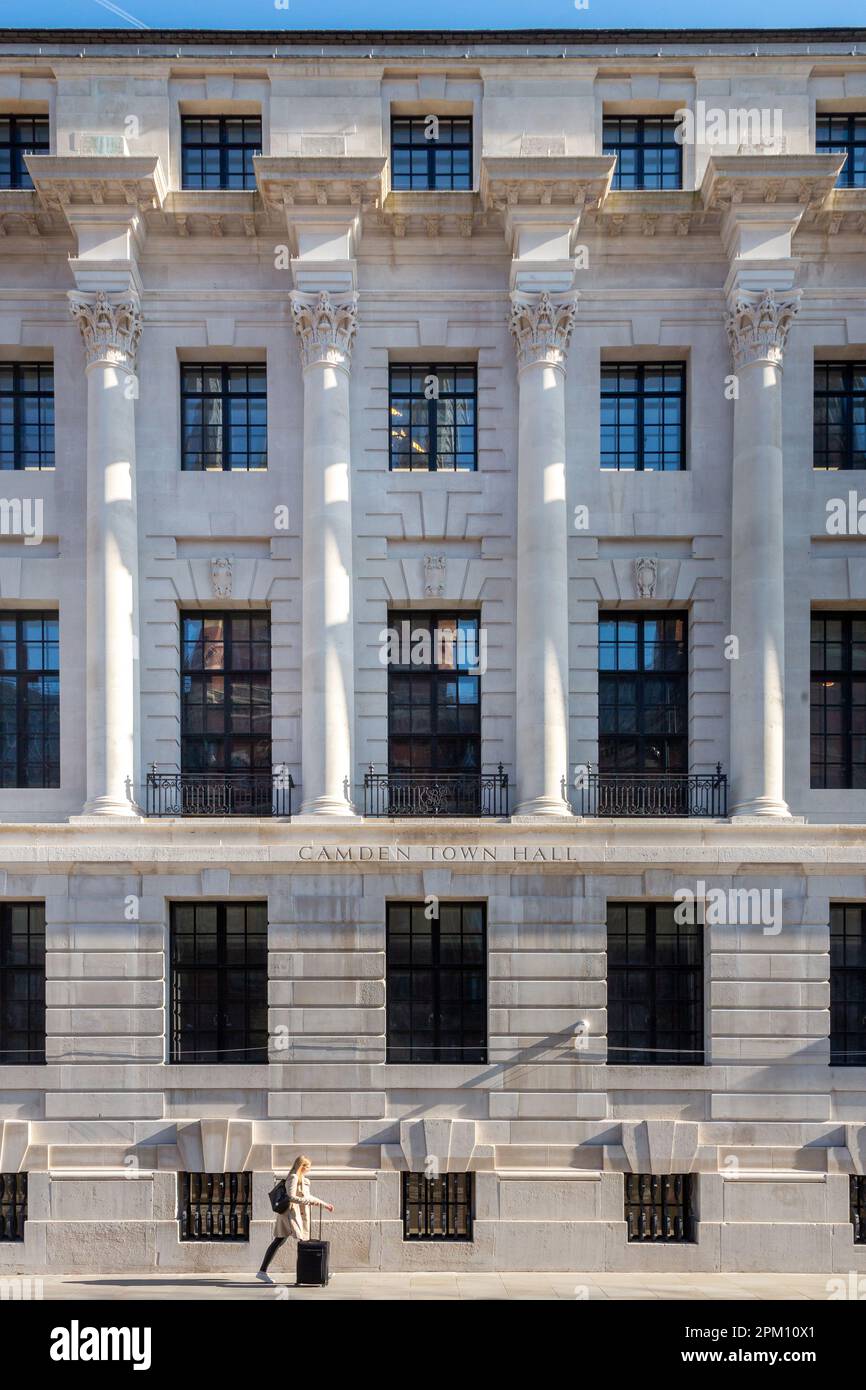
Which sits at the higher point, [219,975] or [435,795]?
[435,795]

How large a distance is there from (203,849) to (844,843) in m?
10.8

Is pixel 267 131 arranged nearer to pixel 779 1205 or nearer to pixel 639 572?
pixel 639 572

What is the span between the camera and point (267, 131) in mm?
23203

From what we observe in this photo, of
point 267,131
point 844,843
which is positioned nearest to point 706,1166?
point 844,843

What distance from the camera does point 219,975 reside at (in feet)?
72.7

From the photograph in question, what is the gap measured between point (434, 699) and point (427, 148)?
33.3 ft

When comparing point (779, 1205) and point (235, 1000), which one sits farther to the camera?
point (235, 1000)

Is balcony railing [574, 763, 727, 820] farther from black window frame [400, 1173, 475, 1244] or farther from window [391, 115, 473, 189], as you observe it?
window [391, 115, 473, 189]

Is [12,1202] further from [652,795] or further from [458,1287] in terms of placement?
[652,795]

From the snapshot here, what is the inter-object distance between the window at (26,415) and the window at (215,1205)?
1281 cm

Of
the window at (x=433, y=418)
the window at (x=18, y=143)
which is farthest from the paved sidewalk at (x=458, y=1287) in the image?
the window at (x=18, y=143)

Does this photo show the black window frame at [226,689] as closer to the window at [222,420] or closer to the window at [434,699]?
the window at [434,699]

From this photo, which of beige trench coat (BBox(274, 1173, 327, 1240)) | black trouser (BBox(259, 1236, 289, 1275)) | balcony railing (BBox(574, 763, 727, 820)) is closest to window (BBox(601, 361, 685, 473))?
balcony railing (BBox(574, 763, 727, 820))

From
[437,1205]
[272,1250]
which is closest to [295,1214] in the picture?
[272,1250]
